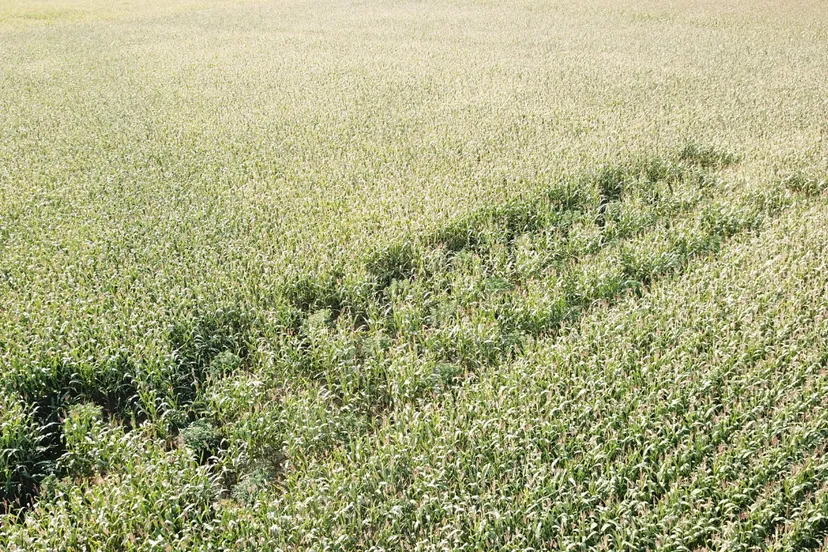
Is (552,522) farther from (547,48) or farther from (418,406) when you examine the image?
(547,48)

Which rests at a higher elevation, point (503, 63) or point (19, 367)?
point (503, 63)

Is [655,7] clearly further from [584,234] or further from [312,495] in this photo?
[312,495]

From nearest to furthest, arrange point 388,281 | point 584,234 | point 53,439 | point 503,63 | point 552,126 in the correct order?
point 53,439, point 388,281, point 584,234, point 552,126, point 503,63

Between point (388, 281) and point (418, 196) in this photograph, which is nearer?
point (388, 281)

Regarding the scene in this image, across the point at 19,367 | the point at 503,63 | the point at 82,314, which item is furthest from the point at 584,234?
the point at 503,63

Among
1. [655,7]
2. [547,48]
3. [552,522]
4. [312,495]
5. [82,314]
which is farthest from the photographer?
[655,7]

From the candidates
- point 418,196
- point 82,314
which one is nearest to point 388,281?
point 418,196

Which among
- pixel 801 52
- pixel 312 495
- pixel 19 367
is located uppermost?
pixel 801 52
